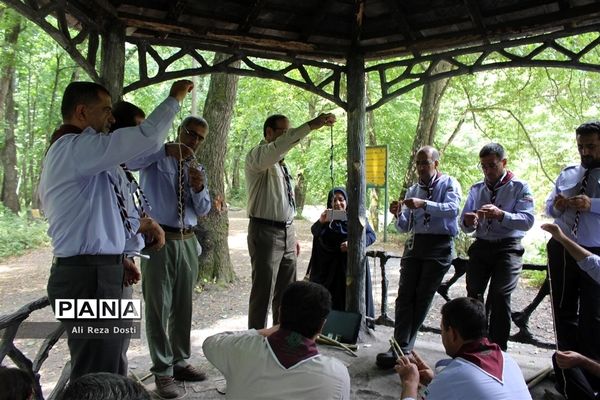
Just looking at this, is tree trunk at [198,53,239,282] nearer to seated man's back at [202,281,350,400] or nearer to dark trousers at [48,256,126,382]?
dark trousers at [48,256,126,382]

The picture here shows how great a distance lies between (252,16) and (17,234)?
12.8m

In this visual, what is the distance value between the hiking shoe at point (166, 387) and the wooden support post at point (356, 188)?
2.08 m

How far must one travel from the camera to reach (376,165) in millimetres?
6883

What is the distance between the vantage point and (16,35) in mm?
12625

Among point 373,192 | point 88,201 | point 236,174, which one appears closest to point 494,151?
point 88,201

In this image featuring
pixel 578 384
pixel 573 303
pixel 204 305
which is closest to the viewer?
pixel 578 384

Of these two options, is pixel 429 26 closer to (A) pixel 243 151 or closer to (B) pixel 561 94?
(B) pixel 561 94

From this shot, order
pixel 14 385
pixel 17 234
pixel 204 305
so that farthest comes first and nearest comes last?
1. pixel 17 234
2. pixel 204 305
3. pixel 14 385

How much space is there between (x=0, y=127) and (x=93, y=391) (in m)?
18.0

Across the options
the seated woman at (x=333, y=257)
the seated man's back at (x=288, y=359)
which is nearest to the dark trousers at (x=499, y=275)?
the seated woman at (x=333, y=257)

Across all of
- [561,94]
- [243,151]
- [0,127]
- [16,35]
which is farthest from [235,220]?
[561,94]

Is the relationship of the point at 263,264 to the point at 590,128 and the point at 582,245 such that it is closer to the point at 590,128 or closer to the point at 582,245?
the point at 582,245

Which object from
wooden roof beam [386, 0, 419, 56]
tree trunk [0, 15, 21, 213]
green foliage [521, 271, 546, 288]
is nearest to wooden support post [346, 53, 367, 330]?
wooden roof beam [386, 0, 419, 56]

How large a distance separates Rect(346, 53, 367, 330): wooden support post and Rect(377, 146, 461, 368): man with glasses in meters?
0.66
